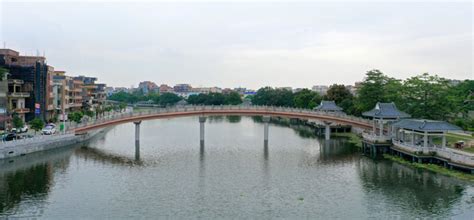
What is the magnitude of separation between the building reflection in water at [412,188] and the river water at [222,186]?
0.06 metres

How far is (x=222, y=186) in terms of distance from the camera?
30484 mm

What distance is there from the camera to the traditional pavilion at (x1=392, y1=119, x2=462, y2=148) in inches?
1506

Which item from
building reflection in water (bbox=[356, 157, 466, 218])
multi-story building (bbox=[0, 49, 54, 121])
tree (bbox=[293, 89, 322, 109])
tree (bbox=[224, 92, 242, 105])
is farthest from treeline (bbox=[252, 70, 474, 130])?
tree (bbox=[224, 92, 242, 105])

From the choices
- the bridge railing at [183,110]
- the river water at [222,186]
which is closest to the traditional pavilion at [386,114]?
the river water at [222,186]

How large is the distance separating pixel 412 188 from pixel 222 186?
13.4m

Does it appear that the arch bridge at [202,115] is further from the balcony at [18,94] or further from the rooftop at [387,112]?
the balcony at [18,94]

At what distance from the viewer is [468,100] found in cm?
6738

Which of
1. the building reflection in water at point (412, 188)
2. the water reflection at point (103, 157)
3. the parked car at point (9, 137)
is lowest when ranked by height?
the building reflection in water at point (412, 188)

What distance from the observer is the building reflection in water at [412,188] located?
85.4 ft

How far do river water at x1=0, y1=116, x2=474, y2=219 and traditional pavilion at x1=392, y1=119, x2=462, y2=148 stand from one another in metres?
3.88

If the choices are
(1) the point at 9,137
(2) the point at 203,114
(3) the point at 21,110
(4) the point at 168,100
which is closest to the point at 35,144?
(1) the point at 9,137

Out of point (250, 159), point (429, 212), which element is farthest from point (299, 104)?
point (429, 212)

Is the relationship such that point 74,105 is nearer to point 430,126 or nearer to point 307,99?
point 307,99

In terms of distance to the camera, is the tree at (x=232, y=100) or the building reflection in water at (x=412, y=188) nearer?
the building reflection in water at (x=412, y=188)
